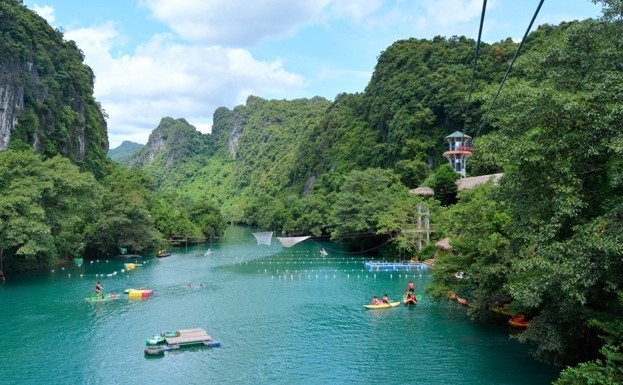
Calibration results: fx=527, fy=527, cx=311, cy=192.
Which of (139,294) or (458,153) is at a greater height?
(458,153)

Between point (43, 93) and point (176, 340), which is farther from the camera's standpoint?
point (43, 93)

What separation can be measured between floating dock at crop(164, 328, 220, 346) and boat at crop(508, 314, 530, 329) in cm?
1299

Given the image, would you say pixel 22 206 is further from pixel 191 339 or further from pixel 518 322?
pixel 518 322

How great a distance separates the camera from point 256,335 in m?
23.9

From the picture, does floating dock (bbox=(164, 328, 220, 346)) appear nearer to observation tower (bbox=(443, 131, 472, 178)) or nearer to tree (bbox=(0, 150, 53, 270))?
tree (bbox=(0, 150, 53, 270))

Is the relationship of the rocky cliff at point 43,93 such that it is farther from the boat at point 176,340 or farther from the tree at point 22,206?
the boat at point 176,340

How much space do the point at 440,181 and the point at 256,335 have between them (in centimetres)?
3550

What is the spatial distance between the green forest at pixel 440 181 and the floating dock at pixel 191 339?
1063cm

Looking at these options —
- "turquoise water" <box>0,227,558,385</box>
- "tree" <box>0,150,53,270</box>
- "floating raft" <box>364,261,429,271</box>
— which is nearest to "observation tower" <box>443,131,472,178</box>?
"floating raft" <box>364,261,429,271</box>

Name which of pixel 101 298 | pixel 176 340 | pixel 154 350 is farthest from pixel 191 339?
pixel 101 298

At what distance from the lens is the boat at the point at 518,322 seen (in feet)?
75.2

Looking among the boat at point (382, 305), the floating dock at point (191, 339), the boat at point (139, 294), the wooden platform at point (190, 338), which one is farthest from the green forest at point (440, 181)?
the wooden platform at point (190, 338)

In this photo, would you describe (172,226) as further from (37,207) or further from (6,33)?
(37,207)

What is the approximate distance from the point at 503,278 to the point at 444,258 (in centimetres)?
400
